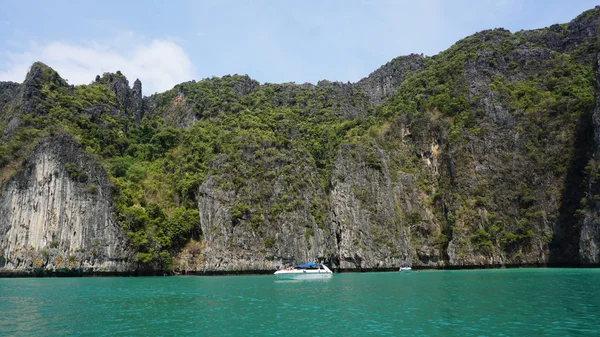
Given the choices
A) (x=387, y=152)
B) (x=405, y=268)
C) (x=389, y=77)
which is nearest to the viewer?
(x=405, y=268)

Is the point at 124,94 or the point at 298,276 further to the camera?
the point at 124,94

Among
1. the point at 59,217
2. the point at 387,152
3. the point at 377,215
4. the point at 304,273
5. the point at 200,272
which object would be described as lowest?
the point at 200,272

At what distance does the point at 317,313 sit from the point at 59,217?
53059mm

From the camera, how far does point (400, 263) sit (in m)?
74.1

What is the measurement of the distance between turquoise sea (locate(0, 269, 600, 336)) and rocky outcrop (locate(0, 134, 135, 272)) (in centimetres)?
2861

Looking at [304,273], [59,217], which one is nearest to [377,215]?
[304,273]

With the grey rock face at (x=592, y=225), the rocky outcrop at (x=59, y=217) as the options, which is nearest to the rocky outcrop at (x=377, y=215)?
the grey rock face at (x=592, y=225)

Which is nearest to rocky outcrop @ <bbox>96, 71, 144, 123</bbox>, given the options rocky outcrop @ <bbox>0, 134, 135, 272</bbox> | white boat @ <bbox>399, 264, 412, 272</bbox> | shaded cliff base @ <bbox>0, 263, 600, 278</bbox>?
rocky outcrop @ <bbox>0, 134, 135, 272</bbox>

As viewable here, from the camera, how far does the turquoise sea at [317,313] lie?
63.4 ft

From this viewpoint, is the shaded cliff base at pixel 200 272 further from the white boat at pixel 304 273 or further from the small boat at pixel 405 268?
the white boat at pixel 304 273

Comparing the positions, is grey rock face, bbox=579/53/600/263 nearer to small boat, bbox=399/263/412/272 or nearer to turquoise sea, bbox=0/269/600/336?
small boat, bbox=399/263/412/272

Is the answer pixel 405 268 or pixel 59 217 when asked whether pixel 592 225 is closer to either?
pixel 405 268

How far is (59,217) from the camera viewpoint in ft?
208

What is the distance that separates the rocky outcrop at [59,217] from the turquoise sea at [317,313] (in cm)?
2861
